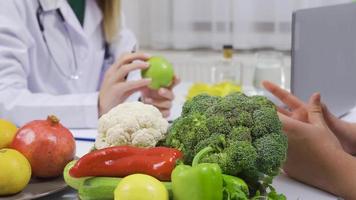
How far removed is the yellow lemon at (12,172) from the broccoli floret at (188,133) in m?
0.22

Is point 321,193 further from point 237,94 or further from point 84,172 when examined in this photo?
point 84,172

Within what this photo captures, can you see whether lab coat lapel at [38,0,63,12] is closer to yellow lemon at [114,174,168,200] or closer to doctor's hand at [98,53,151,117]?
doctor's hand at [98,53,151,117]

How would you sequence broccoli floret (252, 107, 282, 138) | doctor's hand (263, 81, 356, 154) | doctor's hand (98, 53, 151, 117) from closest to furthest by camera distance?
broccoli floret (252, 107, 282, 138)
doctor's hand (263, 81, 356, 154)
doctor's hand (98, 53, 151, 117)

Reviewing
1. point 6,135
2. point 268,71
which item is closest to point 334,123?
point 6,135

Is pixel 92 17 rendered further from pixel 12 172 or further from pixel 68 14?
pixel 12 172

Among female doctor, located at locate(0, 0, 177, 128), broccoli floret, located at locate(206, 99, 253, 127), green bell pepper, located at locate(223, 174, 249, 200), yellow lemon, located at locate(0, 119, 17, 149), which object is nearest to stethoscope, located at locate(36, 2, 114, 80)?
female doctor, located at locate(0, 0, 177, 128)

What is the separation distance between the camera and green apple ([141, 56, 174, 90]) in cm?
134

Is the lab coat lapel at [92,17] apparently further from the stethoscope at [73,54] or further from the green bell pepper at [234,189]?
the green bell pepper at [234,189]

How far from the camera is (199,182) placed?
2.00 ft

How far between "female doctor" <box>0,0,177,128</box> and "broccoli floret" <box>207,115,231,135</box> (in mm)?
601

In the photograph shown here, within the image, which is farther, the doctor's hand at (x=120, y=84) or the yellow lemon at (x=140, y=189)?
the doctor's hand at (x=120, y=84)

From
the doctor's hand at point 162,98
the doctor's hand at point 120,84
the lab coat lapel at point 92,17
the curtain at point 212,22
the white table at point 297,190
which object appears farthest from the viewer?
the curtain at point 212,22

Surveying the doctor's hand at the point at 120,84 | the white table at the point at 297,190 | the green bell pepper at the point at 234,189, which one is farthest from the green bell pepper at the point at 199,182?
the doctor's hand at the point at 120,84

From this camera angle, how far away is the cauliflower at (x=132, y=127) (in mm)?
775
